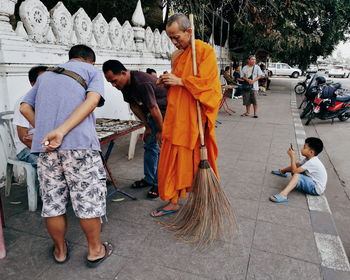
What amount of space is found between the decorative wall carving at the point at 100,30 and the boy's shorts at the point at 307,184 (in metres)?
3.51

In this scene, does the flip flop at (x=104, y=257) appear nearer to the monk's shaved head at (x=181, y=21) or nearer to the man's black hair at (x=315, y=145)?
the monk's shaved head at (x=181, y=21)

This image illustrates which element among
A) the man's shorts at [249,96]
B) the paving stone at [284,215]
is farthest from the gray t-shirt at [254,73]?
the paving stone at [284,215]

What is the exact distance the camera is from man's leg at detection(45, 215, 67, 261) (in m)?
1.84

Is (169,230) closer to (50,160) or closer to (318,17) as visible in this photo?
(50,160)

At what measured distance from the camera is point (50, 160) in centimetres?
173

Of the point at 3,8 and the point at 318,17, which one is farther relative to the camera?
the point at 318,17

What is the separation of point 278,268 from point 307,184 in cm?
141

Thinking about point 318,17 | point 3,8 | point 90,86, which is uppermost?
point 318,17

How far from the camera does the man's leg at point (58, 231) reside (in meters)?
1.84

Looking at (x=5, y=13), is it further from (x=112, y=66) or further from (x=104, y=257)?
(x=104, y=257)

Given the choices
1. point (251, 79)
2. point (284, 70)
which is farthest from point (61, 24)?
point (284, 70)

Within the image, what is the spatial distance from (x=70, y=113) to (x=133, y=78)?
1.14 meters

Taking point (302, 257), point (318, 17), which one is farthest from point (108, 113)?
point (318, 17)

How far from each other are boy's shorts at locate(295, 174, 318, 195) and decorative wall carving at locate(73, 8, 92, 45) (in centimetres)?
346
